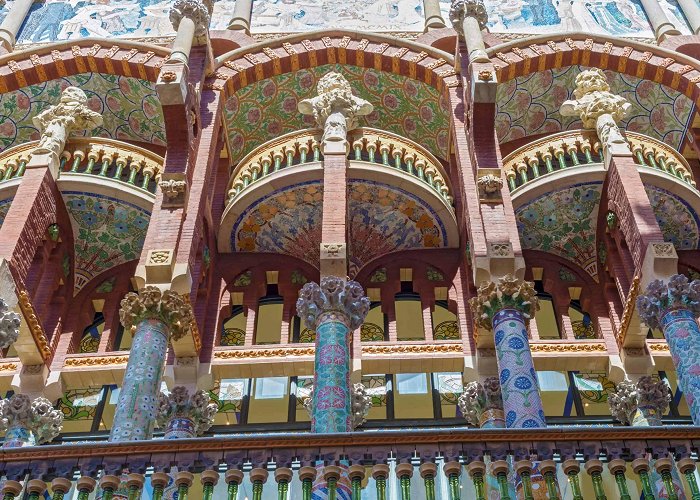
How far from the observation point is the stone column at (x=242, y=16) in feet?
45.9

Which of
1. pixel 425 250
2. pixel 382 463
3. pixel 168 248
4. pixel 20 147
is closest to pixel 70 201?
pixel 20 147

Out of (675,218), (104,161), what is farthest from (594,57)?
(104,161)

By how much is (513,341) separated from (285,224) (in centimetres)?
469

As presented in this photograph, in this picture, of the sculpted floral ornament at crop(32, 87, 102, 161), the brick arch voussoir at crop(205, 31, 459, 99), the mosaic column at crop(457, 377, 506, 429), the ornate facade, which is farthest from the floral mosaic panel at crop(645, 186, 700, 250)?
the sculpted floral ornament at crop(32, 87, 102, 161)

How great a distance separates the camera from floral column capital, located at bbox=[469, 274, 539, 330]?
338 inches

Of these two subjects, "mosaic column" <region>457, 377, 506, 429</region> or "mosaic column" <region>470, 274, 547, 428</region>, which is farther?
"mosaic column" <region>457, 377, 506, 429</region>

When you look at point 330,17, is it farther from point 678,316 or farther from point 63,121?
point 678,316

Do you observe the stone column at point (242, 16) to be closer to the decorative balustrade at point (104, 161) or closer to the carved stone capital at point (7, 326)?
the decorative balustrade at point (104, 161)

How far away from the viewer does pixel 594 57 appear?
502 inches

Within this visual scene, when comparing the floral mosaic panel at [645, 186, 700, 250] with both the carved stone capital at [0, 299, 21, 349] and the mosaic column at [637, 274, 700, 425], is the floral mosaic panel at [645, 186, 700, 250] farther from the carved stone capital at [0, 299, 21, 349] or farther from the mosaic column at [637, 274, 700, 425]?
the carved stone capital at [0, 299, 21, 349]

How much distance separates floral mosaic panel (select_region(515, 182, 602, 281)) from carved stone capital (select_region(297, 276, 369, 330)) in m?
4.27

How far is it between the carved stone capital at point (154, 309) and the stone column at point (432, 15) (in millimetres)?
6990

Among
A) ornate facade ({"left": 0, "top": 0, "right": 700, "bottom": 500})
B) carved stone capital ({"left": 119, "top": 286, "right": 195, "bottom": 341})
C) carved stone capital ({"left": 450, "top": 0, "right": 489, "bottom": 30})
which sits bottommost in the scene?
carved stone capital ({"left": 119, "top": 286, "right": 195, "bottom": 341})

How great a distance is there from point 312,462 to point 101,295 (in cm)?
716
